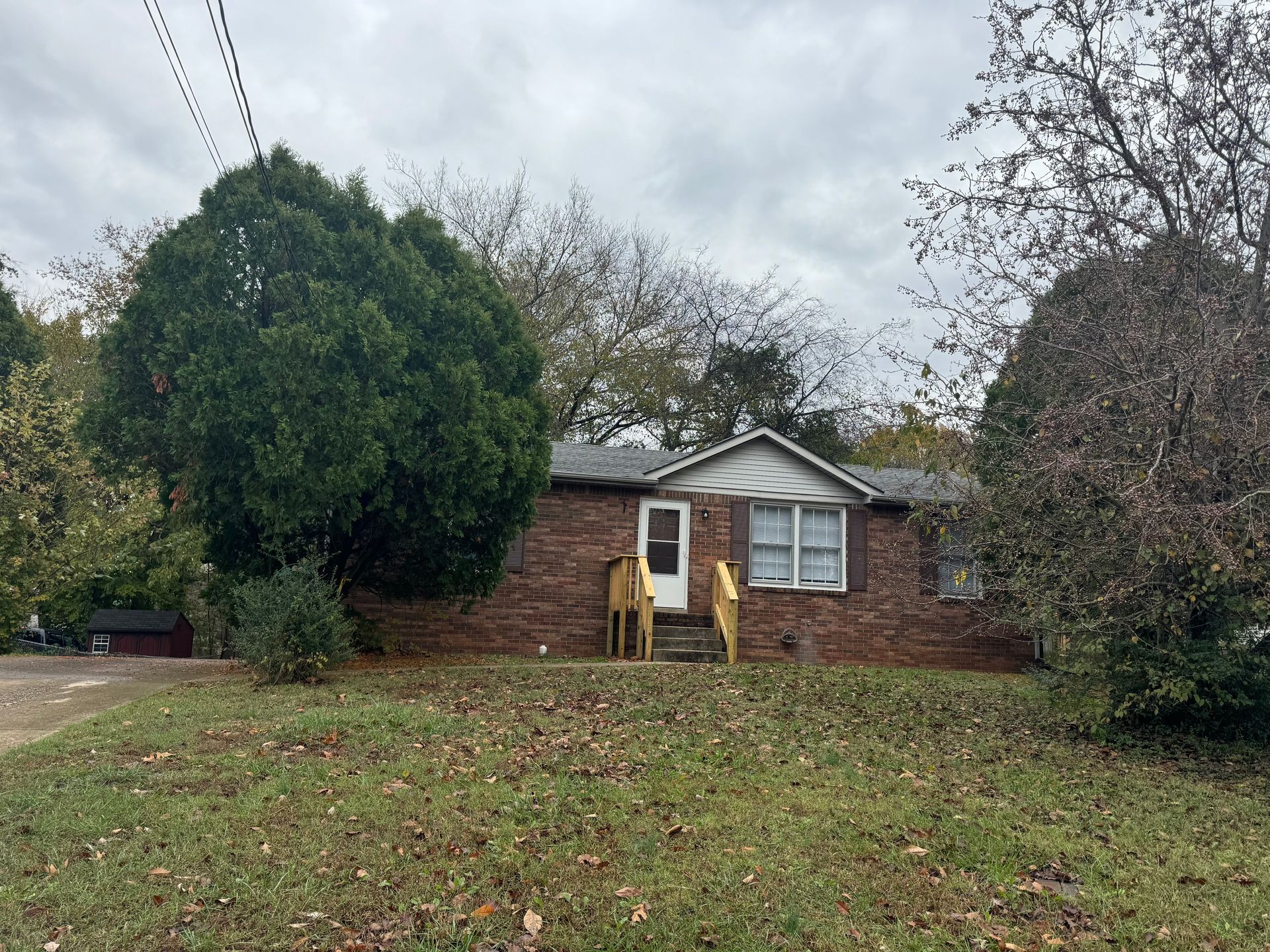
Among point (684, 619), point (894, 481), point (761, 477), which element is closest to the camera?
point (684, 619)

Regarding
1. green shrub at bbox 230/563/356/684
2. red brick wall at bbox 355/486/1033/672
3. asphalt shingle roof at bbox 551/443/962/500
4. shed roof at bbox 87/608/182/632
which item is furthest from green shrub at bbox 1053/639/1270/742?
shed roof at bbox 87/608/182/632

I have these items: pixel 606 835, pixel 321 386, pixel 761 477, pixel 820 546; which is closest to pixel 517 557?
pixel 761 477

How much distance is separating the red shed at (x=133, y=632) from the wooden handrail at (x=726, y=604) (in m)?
11.8

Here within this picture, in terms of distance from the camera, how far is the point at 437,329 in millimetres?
12797

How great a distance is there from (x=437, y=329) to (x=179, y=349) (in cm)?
303

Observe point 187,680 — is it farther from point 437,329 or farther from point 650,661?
point 650,661

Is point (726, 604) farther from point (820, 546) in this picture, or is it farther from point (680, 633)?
point (820, 546)

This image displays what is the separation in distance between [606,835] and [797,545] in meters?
11.6

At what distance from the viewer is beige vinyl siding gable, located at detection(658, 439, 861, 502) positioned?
54.6 ft

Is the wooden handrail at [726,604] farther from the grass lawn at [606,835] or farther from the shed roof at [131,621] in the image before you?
the shed roof at [131,621]

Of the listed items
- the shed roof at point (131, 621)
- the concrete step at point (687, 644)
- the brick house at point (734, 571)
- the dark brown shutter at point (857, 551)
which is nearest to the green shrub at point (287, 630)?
the brick house at point (734, 571)

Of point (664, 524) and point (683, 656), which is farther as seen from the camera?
point (664, 524)

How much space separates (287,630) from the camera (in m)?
10.5

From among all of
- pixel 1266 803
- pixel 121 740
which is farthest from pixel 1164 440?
pixel 121 740
